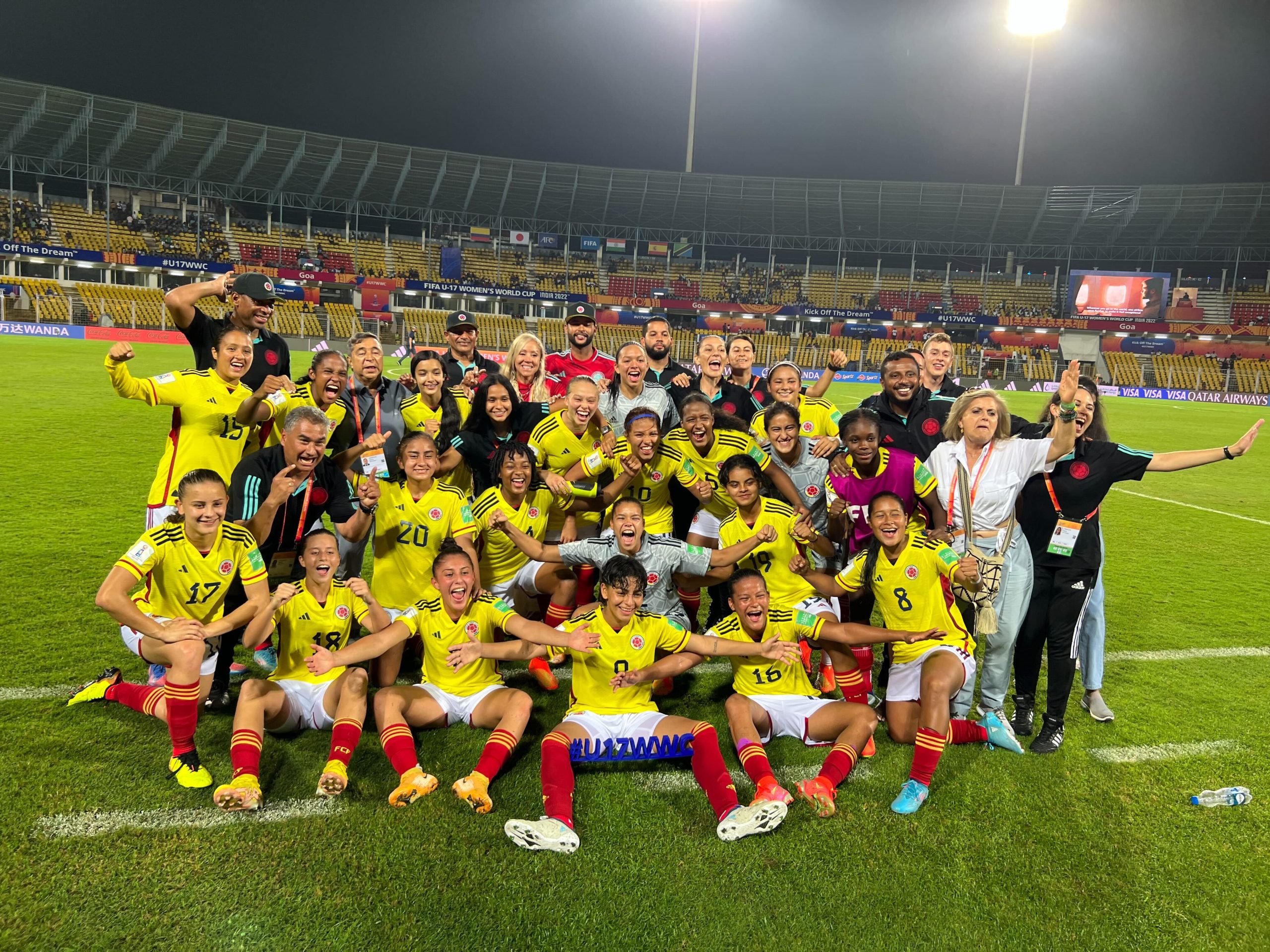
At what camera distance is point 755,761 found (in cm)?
384

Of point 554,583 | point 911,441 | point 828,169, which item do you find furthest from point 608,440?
point 828,169

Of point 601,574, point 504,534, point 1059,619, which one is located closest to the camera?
point 1059,619

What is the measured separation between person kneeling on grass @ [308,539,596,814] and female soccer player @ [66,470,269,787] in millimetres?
541

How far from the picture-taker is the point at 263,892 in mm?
2980

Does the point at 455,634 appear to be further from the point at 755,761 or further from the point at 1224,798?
the point at 1224,798

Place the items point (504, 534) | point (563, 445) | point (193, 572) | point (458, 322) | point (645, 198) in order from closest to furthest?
point (193, 572)
point (504, 534)
point (563, 445)
point (458, 322)
point (645, 198)

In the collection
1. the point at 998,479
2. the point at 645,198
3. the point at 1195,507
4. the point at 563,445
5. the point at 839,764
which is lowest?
the point at 1195,507

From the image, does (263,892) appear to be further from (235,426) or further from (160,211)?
(160,211)

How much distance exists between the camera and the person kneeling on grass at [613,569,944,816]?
4055mm

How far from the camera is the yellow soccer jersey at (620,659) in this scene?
13.7ft

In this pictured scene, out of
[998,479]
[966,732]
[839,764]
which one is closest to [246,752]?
[839,764]

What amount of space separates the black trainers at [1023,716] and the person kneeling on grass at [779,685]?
33.8 inches

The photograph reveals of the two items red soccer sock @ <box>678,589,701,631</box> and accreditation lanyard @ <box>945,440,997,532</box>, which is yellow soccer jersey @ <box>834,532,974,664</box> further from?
red soccer sock @ <box>678,589,701,631</box>

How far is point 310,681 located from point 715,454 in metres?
3.06
